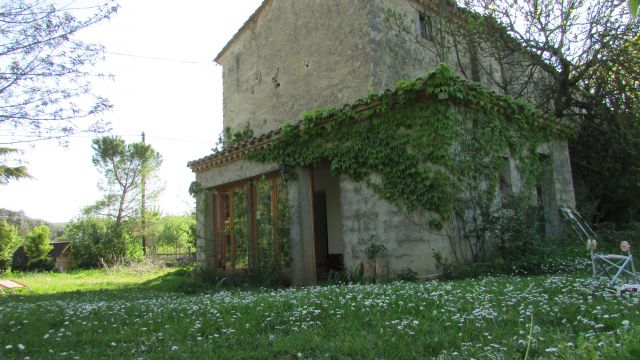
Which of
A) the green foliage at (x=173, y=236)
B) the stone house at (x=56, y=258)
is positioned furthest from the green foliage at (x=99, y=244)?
the green foliage at (x=173, y=236)

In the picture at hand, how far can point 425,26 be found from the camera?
12.6 m

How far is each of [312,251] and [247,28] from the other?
9578 millimetres

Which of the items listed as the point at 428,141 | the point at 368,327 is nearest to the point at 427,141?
the point at 428,141

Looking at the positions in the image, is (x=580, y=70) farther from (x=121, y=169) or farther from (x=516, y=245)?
(x=121, y=169)

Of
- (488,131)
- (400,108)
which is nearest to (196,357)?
(400,108)

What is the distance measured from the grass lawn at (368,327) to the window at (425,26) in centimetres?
872

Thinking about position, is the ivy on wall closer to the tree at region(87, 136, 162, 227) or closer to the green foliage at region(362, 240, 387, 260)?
the green foliage at region(362, 240, 387, 260)

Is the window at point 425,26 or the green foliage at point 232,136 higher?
the window at point 425,26

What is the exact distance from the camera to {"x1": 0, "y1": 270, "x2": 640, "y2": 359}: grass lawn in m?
3.08

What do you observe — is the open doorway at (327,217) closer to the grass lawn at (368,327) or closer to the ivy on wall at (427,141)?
the ivy on wall at (427,141)

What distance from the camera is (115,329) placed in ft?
14.9

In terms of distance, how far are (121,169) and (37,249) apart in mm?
8599

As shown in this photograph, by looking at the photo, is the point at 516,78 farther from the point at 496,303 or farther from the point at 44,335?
the point at 44,335

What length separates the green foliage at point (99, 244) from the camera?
24.4 meters
